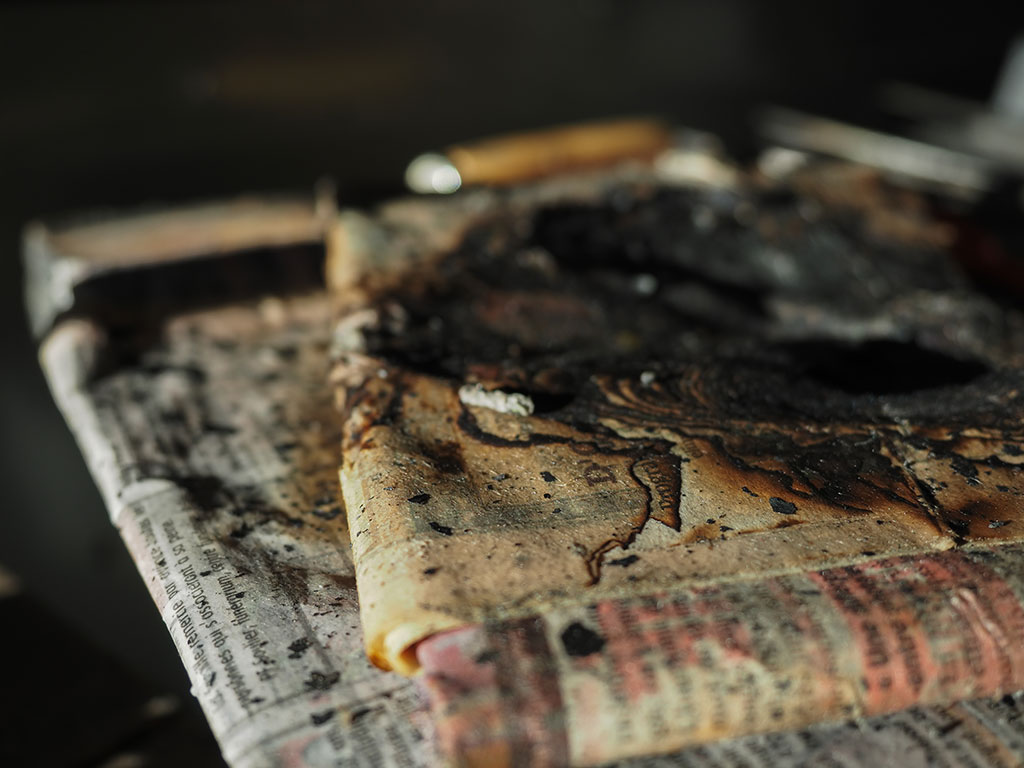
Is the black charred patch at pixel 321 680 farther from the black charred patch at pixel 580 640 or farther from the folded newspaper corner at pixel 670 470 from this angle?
the black charred patch at pixel 580 640

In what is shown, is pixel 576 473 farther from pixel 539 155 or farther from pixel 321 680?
pixel 539 155

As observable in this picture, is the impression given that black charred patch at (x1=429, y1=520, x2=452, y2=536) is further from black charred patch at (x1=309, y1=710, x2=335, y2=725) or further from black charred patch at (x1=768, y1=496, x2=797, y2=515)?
black charred patch at (x1=768, y1=496, x2=797, y2=515)

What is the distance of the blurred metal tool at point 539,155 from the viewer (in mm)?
1874

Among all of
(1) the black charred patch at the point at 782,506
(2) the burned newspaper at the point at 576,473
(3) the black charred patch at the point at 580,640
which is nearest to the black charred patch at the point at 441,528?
(2) the burned newspaper at the point at 576,473

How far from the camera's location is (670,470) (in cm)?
92

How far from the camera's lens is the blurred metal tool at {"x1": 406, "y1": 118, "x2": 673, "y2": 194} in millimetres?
1874

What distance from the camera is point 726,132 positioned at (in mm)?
3611

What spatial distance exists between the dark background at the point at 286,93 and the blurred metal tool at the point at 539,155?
0.17 meters

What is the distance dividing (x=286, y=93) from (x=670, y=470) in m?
2.43

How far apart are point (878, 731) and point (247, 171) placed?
2637 millimetres

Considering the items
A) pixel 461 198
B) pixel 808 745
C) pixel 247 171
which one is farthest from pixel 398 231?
pixel 247 171

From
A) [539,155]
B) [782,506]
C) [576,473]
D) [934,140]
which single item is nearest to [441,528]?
[576,473]

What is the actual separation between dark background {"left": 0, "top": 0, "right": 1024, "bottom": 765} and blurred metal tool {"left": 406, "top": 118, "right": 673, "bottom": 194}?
17 centimetres

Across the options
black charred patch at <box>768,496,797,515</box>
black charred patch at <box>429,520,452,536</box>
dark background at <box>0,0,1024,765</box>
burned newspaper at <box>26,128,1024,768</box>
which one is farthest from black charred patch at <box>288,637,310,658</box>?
dark background at <box>0,0,1024,765</box>
